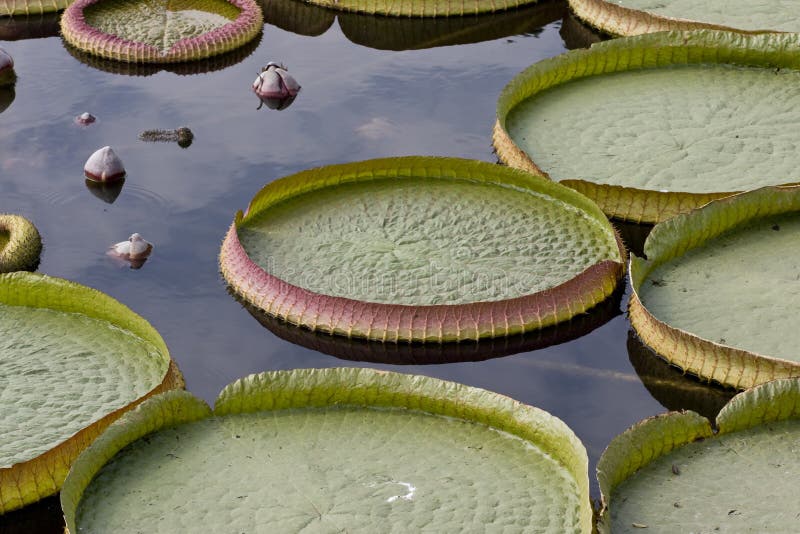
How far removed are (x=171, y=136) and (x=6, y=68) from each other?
56.9 inches

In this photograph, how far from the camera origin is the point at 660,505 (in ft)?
12.2

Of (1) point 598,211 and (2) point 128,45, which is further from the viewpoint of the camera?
(2) point 128,45

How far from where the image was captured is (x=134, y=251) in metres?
5.46

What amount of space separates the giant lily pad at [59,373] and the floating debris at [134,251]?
2.18ft

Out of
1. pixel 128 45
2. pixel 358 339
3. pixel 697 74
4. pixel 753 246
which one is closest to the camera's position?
pixel 358 339

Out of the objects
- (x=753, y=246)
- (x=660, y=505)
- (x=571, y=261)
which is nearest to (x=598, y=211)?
(x=571, y=261)

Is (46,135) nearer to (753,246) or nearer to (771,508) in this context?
(753,246)

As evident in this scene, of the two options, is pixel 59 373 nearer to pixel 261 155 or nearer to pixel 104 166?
pixel 104 166

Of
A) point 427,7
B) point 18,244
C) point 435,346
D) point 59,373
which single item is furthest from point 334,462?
point 427,7

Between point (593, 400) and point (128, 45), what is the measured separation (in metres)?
4.20

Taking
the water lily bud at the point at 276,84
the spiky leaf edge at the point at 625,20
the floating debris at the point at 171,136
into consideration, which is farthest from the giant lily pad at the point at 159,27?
the spiky leaf edge at the point at 625,20

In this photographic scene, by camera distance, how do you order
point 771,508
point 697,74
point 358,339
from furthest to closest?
point 697,74 → point 358,339 → point 771,508

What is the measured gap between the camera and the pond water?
186 inches

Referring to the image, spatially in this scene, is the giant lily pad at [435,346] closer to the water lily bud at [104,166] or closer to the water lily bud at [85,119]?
the water lily bud at [104,166]
